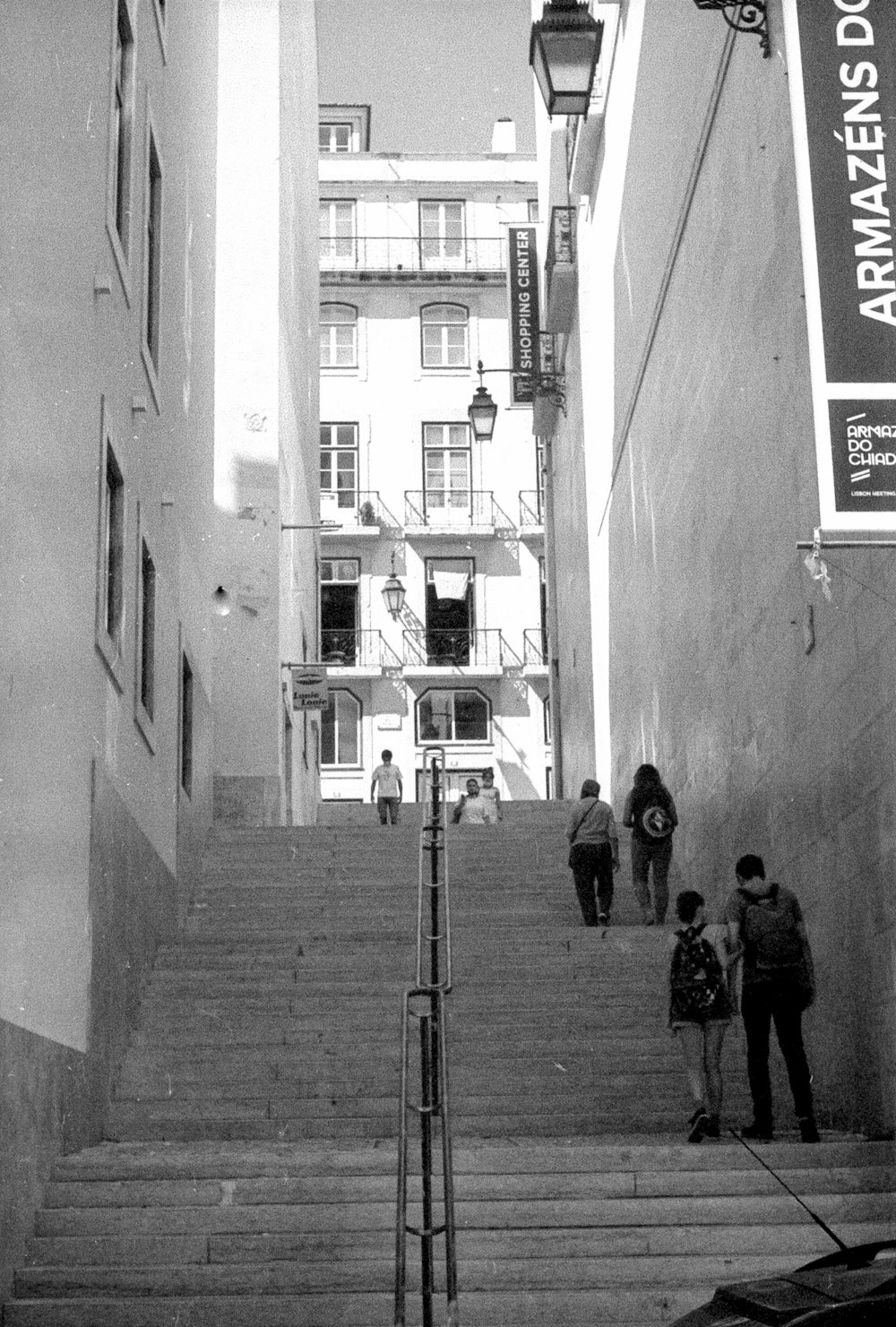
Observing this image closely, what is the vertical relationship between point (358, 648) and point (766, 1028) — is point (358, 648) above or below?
above

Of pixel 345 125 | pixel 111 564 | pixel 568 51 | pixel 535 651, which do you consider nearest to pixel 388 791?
pixel 111 564

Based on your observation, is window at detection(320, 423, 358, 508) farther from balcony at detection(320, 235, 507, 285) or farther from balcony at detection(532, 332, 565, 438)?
balcony at detection(532, 332, 565, 438)

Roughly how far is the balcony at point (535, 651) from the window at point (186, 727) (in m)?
28.4

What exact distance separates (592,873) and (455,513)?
109 ft

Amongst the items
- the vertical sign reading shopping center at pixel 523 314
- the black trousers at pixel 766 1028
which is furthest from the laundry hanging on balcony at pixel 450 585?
the black trousers at pixel 766 1028

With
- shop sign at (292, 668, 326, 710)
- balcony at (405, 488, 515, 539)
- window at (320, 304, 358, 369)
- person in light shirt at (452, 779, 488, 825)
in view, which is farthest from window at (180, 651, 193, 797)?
window at (320, 304, 358, 369)

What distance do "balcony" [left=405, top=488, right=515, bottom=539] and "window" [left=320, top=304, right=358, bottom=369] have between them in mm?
4000

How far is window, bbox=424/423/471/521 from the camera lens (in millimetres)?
48844

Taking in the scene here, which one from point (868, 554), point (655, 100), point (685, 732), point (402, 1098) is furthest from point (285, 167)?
point (402, 1098)

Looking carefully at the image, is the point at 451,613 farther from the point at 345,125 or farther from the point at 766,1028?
the point at 766,1028

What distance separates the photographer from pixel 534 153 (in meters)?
52.7

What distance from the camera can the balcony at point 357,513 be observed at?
48.3 meters

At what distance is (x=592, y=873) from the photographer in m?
16.1

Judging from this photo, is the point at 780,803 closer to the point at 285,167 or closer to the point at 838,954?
the point at 838,954
